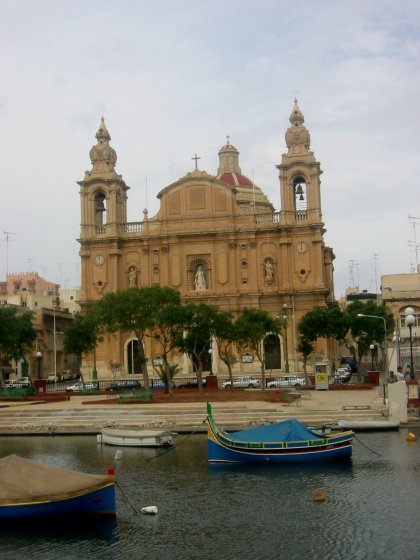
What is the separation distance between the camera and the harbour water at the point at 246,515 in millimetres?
17828

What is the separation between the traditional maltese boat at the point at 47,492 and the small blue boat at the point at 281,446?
26.1 feet

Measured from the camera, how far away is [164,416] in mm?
39281

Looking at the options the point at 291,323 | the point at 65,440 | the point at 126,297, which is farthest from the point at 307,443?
the point at 291,323

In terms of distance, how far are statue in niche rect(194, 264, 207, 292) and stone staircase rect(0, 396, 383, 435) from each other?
1329 inches

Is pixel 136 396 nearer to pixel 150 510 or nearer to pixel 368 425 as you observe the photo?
pixel 368 425

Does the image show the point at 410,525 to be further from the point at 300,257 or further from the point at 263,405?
the point at 300,257

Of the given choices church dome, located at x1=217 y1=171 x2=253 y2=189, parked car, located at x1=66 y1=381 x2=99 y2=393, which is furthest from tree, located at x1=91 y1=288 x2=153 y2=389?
church dome, located at x1=217 y1=171 x2=253 y2=189

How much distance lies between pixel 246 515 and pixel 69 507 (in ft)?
15.2

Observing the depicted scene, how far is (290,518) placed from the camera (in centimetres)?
2022

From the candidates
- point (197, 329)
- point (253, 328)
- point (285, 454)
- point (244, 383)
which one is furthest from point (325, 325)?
point (285, 454)

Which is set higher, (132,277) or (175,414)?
(132,277)

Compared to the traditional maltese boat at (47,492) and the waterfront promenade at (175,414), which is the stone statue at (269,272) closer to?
the waterfront promenade at (175,414)

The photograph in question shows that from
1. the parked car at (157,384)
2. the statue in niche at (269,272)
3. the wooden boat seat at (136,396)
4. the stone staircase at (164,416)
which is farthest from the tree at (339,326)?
the stone staircase at (164,416)

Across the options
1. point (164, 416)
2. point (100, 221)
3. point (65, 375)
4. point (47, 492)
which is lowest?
point (47, 492)
